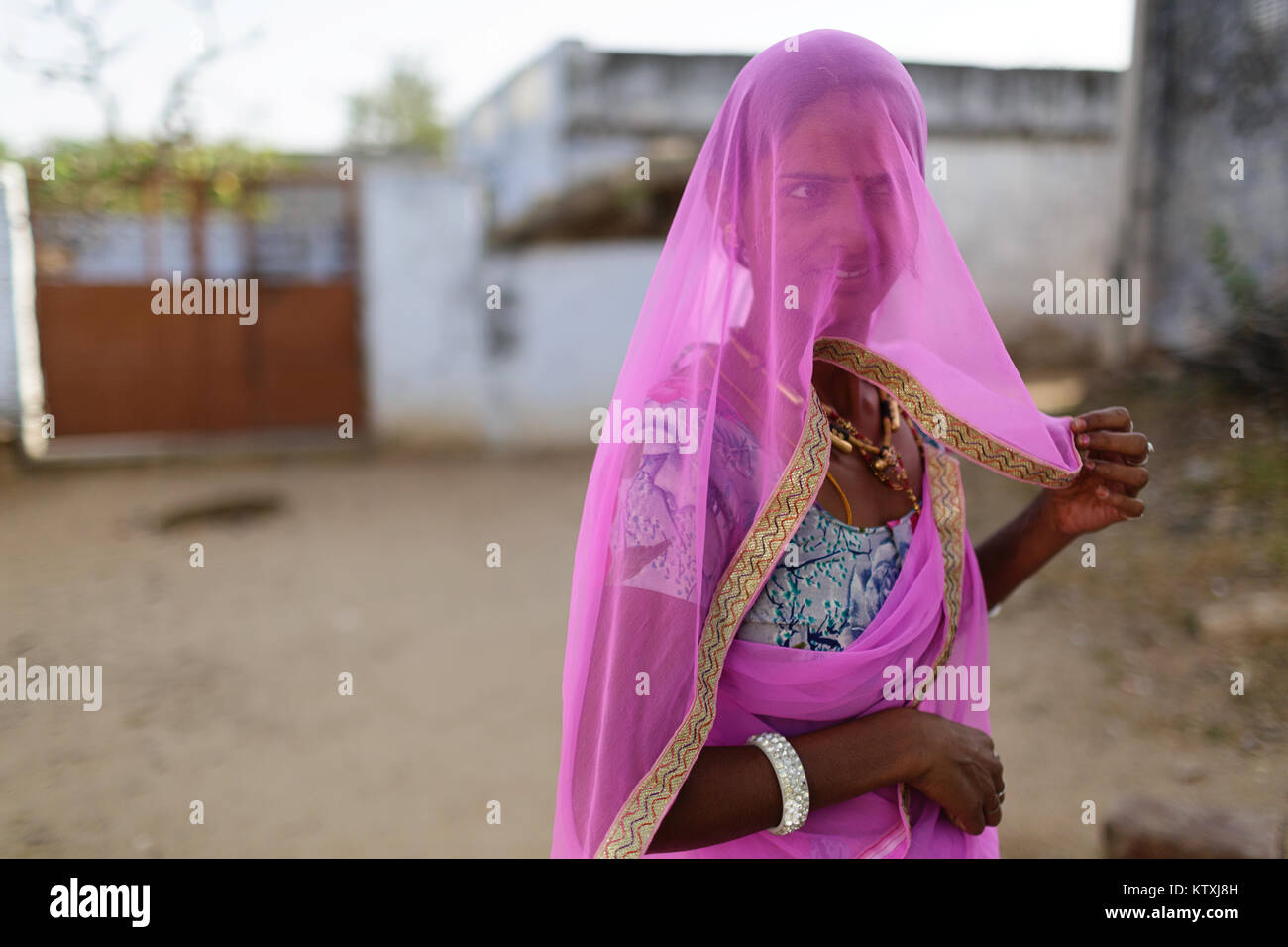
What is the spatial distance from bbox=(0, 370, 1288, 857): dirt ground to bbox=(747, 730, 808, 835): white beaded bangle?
6.84 ft

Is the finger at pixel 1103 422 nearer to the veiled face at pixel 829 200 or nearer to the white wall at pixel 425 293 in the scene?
the veiled face at pixel 829 200

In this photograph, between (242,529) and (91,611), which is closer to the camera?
(91,611)

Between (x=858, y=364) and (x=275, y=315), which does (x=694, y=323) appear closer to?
(x=858, y=364)

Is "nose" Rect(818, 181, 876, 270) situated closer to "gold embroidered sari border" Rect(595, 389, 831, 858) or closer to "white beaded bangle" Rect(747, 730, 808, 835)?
"gold embroidered sari border" Rect(595, 389, 831, 858)

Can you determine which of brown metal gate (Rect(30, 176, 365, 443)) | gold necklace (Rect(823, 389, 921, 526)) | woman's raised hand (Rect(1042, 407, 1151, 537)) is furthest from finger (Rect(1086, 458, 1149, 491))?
brown metal gate (Rect(30, 176, 365, 443))

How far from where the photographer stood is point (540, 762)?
3.74 m

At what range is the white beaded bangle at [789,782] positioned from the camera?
1253 mm

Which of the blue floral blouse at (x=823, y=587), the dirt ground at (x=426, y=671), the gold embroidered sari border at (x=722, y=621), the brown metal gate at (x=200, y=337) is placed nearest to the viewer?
the gold embroidered sari border at (x=722, y=621)

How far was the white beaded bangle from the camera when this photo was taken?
1.25 meters

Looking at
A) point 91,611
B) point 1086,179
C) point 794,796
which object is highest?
point 1086,179

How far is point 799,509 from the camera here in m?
1.30

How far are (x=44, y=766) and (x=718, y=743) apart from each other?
3438mm

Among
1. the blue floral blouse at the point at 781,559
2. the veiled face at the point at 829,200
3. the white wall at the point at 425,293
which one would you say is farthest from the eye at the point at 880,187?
the white wall at the point at 425,293
